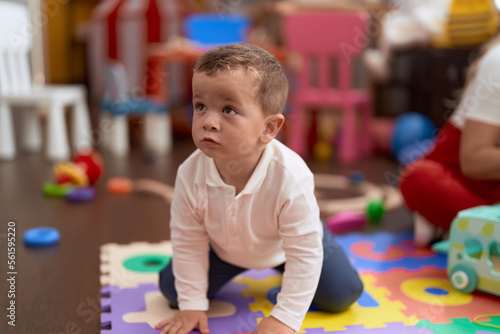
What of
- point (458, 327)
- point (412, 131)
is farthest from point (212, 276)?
point (412, 131)

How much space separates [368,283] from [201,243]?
1.28 feet

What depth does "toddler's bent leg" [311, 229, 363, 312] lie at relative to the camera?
93 centimetres

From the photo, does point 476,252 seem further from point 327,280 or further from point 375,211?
point 375,211

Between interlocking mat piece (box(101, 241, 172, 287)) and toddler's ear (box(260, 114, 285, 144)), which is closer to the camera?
toddler's ear (box(260, 114, 285, 144))

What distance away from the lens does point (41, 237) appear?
4.21 feet

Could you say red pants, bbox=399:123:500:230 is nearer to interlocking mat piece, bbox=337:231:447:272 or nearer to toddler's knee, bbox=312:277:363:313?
interlocking mat piece, bbox=337:231:447:272

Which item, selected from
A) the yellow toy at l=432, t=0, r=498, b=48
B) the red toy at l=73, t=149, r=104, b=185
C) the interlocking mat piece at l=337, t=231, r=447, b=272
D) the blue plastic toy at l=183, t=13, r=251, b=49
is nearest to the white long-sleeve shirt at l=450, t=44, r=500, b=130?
the interlocking mat piece at l=337, t=231, r=447, b=272

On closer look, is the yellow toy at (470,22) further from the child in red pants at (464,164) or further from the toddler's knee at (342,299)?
the toddler's knee at (342,299)

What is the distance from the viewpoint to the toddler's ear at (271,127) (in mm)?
789

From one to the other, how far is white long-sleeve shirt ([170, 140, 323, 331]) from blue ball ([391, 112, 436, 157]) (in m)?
1.62

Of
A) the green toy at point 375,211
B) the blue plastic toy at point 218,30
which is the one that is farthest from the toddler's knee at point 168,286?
the blue plastic toy at point 218,30

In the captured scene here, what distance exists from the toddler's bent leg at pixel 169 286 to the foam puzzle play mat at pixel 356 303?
0.02m

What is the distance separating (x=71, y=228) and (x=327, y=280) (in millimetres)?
785

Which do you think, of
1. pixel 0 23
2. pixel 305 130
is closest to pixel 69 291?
pixel 0 23
